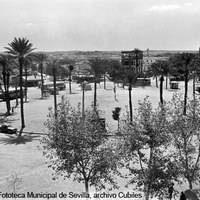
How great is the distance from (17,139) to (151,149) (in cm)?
2309

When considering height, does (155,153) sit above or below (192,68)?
below

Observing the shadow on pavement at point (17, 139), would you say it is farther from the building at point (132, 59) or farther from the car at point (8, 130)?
the building at point (132, 59)

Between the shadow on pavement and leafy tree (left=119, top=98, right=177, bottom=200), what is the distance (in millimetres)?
20740

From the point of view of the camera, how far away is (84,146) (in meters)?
16.2

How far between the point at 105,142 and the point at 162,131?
3.18 metres

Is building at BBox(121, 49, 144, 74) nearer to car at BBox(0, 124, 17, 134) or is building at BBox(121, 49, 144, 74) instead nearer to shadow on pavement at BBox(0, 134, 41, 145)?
car at BBox(0, 124, 17, 134)

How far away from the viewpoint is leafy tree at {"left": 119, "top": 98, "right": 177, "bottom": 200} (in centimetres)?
1562

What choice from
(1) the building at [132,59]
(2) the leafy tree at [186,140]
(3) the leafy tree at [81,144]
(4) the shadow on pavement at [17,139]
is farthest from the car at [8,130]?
(1) the building at [132,59]

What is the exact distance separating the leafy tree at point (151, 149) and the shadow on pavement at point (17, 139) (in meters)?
20.7

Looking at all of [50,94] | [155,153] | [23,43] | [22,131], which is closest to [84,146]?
[155,153]

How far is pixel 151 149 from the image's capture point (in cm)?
1620

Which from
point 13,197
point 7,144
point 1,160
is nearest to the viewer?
point 13,197

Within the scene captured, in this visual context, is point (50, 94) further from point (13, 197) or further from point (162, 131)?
point (162, 131)

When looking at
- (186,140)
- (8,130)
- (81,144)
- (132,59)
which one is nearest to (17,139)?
(8,130)
